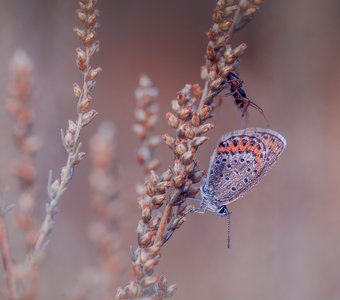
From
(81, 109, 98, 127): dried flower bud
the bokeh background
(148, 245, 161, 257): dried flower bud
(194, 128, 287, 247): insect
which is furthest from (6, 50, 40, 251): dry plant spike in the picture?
(194, 128, 287, 247): insect

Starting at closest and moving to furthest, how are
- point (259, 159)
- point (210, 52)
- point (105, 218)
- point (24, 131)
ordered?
point (210, 52)
point (24, 131)
point (105, 218)
point (259, 159)

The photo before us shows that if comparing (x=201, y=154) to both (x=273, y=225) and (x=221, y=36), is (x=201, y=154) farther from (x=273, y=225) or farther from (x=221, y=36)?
(x=221, y=36)

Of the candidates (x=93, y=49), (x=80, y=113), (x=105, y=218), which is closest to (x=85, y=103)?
(x=80, y=113)

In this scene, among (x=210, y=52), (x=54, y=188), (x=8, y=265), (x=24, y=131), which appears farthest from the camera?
(x=24, y=131)

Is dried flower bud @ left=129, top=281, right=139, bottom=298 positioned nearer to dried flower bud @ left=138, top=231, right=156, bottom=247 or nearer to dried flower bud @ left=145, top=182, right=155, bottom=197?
dried flower bud @ left=138, top=231, right=156, bottom=247

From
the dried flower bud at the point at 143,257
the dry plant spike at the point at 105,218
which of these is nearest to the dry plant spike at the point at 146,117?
the dry plant spike at the point at 105,218

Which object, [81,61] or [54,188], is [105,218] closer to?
[54,188]

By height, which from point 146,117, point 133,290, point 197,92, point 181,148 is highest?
point 146,117
